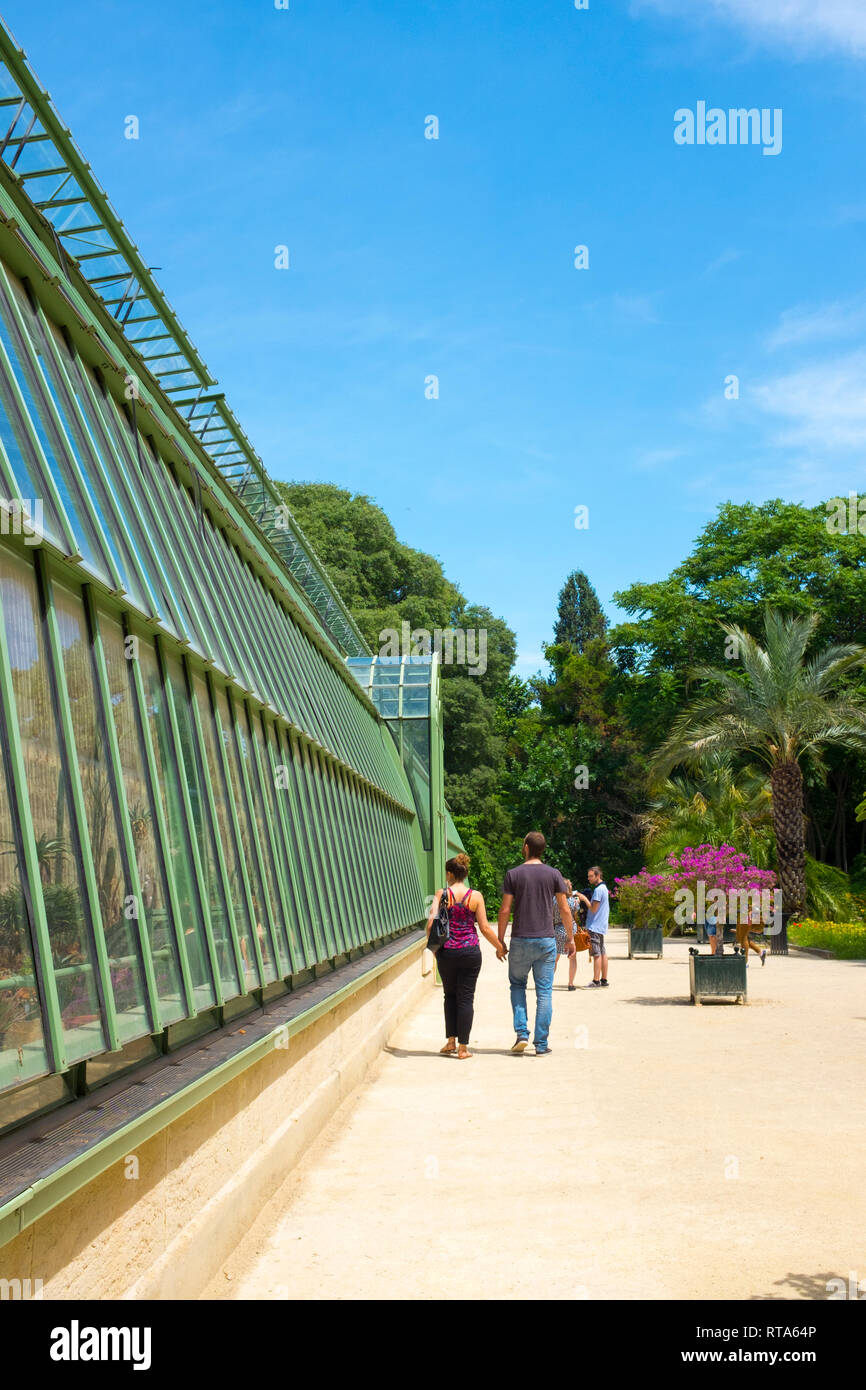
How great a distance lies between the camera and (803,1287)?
4887mm

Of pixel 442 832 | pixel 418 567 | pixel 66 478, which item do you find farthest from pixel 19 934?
pixel 418 567

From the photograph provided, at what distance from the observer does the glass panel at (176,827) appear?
5.69 meters

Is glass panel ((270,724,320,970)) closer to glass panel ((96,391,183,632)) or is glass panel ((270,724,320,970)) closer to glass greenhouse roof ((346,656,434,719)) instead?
glass panel ((96,391,183,632))

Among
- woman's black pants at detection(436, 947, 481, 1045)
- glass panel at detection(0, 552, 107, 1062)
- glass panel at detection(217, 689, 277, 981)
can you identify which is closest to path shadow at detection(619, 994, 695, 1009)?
woman's black pants at detection(436, 947, 481, 1045)

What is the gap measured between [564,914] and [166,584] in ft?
21.3

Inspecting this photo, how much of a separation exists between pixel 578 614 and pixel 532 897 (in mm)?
74073

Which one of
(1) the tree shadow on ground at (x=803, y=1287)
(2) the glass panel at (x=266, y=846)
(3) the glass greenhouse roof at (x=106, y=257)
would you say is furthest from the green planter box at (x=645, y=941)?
(1) the tree shadow on ground at (x=803, y=1287)

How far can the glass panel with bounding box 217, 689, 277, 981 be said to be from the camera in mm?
7441

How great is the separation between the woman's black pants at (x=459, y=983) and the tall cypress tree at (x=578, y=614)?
71324mm

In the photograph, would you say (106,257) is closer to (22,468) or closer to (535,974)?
(22,468)

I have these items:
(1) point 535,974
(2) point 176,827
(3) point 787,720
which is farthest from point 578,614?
(2) point 176,827

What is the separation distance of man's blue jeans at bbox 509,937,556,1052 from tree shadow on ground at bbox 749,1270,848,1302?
241 inches
